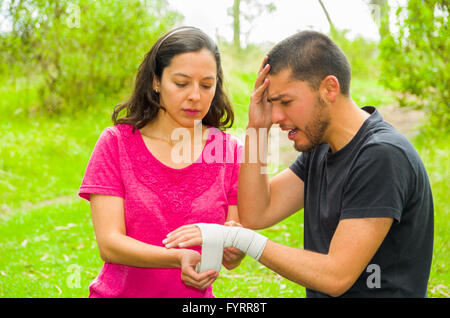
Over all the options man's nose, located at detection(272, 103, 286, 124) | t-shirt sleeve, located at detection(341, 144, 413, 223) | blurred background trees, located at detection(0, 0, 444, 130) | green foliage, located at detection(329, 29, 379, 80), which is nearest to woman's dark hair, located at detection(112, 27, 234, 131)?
man's nose, located at detection(272, 103, 286, 124)

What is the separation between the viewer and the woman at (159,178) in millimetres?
2104

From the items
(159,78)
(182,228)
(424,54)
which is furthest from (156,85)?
(424,54)

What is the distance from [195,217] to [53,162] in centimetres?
558

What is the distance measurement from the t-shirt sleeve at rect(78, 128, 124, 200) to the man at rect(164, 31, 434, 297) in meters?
0.35

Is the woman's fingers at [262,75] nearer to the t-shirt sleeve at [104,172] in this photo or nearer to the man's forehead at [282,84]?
the man's forehead at [282,84]

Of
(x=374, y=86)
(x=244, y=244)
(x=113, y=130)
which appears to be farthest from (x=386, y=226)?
(x=374, y=86)

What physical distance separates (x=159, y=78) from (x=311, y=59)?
689mm

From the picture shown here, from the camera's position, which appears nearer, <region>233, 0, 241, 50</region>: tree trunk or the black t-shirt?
the black t-shirt

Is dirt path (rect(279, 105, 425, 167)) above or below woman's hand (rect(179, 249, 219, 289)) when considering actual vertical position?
above

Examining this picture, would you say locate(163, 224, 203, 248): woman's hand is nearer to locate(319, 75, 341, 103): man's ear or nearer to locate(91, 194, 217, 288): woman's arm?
locate(91, 194, 217, 288): woman's arm

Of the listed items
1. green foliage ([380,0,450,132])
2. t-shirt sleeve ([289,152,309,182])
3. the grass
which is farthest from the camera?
A: green foliage ([380,0,450,132])

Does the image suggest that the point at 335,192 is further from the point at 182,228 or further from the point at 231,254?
the point at 182,228

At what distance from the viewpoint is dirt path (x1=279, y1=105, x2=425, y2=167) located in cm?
726

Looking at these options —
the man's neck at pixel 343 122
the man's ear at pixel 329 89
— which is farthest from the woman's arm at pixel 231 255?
the man's ear at pixel 329 89
